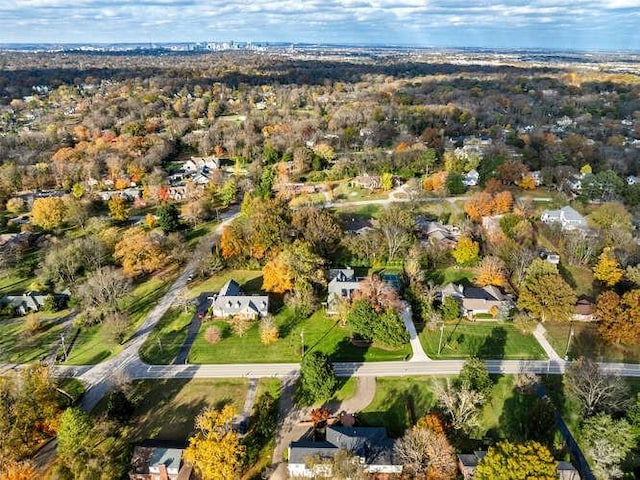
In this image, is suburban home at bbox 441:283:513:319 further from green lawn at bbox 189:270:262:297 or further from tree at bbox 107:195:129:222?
tree at bbox 107:195:129:222

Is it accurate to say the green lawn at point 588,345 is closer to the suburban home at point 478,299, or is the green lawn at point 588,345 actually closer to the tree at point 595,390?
the suburban home at point 478,299

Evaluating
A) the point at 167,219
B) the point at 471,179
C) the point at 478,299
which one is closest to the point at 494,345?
the point at 478,299

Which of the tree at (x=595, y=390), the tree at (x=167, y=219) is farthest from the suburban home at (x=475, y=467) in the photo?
the tree at (x=167, y=219)

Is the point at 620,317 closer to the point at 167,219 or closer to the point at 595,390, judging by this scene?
the point at 595,390

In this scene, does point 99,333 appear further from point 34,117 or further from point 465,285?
point 34,117

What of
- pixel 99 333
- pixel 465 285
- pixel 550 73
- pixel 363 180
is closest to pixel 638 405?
pixel 465 285

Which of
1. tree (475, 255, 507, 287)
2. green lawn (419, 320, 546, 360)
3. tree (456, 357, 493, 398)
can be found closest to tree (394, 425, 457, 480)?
tree (456, 357, 493, 398)
